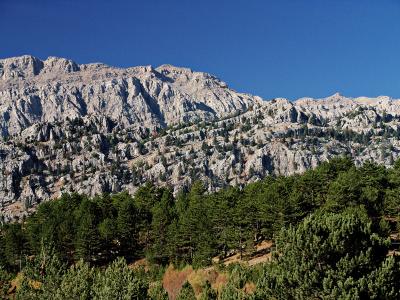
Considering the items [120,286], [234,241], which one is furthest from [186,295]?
[234,241]

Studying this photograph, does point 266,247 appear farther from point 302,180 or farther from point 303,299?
point 303,299

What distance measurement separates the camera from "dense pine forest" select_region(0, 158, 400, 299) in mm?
29609

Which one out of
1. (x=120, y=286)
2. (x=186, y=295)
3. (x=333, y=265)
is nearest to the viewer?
(x=333, y=265)

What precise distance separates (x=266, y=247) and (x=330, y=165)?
2542 cm

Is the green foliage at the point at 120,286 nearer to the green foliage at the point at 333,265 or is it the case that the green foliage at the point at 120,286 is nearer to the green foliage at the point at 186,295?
the green foliage at the point at 333,265

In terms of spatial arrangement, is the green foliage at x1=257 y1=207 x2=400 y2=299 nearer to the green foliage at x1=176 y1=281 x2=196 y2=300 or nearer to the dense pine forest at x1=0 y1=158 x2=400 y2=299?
the dense pine forest at x1=0 y1=158 x2=400 y2=299

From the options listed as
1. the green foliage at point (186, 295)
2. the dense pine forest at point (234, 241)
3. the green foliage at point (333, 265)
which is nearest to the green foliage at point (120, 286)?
the dense pine forest at point (234, 241)

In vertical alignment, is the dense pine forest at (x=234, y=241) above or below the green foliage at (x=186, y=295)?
above

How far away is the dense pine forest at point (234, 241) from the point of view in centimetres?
2961

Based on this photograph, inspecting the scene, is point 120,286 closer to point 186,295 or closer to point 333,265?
point 186,295

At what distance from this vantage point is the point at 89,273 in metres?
41.2

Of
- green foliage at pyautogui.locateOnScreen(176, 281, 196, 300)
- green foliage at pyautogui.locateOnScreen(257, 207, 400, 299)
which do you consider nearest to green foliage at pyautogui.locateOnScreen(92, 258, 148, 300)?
green foliage at pyautogui.locateOnScreen(257, 207, 400, 299)

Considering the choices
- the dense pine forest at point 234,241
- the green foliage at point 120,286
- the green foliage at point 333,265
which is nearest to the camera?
the green foliage at point 333,265

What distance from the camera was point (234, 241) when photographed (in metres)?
80.4
